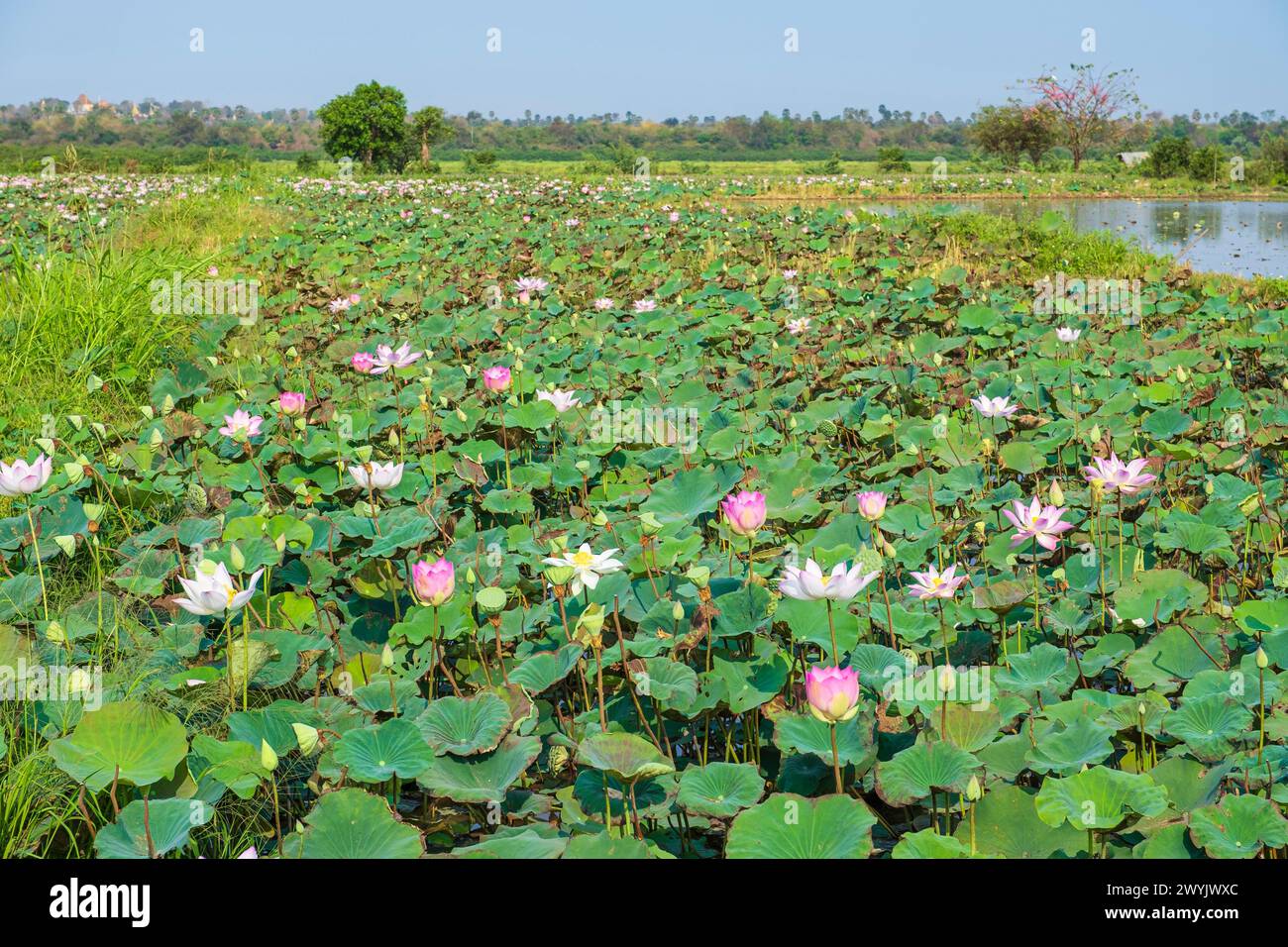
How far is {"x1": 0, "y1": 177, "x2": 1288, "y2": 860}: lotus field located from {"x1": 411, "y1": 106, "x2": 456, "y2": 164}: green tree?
1152 inches

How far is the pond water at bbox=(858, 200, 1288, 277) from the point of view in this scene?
31.7 feet

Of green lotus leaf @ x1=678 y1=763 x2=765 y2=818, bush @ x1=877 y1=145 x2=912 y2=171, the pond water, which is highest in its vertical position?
bush @ x1=877 y1=145 x2=912 y2=171

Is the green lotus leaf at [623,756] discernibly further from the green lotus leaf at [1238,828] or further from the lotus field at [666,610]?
the green lotus leaf at [1238,828]

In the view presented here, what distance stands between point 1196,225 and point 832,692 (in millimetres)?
15371

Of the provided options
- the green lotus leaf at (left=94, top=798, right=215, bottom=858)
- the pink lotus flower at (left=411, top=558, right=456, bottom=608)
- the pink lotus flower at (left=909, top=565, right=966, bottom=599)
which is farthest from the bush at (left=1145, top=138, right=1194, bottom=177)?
the green lotus leaf at (left=94, top=798, right=215, bottom=858)

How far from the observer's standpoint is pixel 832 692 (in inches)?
51.4

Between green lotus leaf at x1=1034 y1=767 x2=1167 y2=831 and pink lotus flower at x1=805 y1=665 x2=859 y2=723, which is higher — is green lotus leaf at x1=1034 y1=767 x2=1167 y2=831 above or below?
below

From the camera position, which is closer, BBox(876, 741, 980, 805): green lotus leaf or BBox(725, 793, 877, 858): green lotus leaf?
BBox(725, 793, 877, 858): green lotus leaf

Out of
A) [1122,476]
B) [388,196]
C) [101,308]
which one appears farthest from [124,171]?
[1122,476]

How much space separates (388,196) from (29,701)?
14431 mm

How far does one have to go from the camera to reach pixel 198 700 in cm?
187

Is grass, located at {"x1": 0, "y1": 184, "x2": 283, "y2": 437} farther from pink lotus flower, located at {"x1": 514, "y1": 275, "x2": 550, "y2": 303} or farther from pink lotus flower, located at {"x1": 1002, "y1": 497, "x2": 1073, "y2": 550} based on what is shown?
pink lotus flower, located at {"x1": 1002, "y1": 497, "x2": 1073, "y2": 550}
